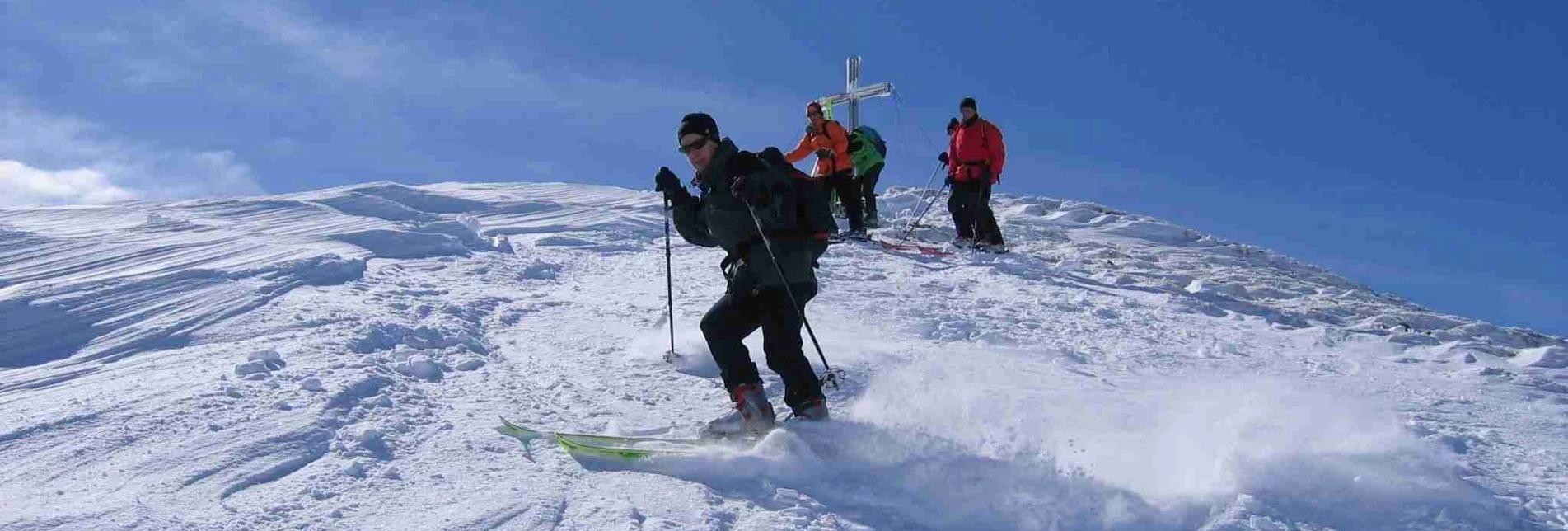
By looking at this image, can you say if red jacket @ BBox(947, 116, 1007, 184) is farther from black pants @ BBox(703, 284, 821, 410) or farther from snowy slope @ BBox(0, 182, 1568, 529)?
black pants @ BBox(703, 284, 821, 410)

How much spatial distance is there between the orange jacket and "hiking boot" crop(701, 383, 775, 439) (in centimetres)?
878

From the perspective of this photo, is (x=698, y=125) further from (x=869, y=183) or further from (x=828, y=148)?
(x=869, y=183)

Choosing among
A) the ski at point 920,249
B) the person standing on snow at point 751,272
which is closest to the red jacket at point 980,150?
the ski at point 920,249

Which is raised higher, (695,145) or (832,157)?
(832,157)

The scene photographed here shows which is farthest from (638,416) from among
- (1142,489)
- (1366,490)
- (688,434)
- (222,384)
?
(1366,490)

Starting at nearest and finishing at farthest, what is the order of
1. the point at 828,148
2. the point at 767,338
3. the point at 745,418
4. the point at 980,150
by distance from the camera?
the point at 745,418, the point at 767,338, the point at 980,150, the point at 828,148

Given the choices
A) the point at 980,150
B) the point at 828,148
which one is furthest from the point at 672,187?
the point at 828,148

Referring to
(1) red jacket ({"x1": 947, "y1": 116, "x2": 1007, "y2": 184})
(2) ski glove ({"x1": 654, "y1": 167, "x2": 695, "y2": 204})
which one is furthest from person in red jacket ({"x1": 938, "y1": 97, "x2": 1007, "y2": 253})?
(2) ski glove ({"x1": 654, "y1": 167, "x2": 695, "y2": 204})

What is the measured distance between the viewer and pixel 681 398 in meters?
5.85

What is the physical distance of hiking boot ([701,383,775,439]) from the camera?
4.91 meters

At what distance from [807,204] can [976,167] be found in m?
7.87

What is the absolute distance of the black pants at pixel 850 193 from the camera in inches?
552

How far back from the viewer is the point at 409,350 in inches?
246

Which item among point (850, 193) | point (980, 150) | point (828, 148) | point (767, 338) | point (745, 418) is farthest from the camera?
point (850, 193)
